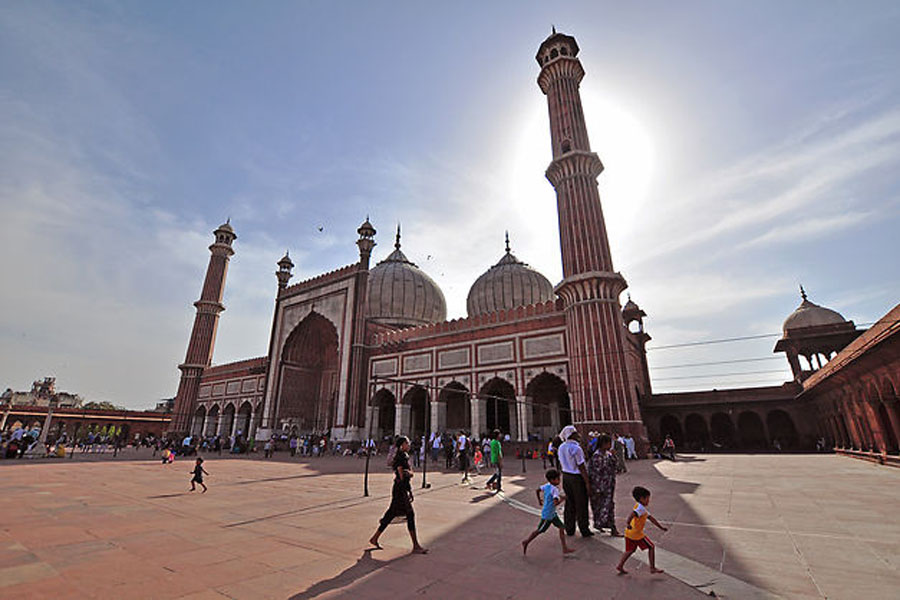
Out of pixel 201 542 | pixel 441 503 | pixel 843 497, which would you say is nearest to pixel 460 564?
pixel 201 542

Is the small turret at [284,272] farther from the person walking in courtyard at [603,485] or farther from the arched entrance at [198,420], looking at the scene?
the person walking in courtyard at [603,485]

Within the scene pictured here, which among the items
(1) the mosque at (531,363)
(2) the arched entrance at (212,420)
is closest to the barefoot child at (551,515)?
(1) the mosque at (531,363)

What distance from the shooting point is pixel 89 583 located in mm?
3229

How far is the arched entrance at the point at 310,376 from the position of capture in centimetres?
3070

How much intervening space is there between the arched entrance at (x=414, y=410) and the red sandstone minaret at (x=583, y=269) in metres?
9.51

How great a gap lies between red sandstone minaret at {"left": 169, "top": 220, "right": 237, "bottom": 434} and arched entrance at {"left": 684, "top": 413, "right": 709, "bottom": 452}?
37164mm

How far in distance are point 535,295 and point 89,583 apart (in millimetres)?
29316

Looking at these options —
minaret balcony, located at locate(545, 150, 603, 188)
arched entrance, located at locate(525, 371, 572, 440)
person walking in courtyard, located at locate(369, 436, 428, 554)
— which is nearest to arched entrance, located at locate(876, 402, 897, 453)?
arched entrance, located at locate(525, 371, 572, 440)

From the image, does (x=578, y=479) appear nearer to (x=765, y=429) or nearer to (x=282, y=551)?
(x=282, y=551)

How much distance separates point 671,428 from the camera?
25.5m

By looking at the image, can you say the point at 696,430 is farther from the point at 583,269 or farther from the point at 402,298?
the point at 402,298

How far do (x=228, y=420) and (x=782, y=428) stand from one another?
1581 inches

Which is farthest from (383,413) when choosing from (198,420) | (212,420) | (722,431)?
(198,420)

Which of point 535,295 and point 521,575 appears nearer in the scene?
point 521,575
